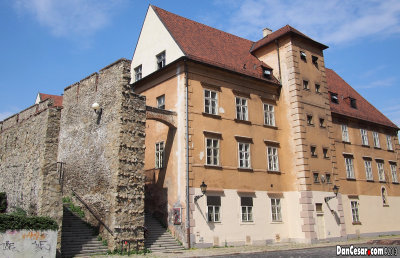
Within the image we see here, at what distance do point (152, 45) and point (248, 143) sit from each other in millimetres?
9094

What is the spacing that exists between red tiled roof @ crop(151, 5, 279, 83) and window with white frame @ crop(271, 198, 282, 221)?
25.9 feet

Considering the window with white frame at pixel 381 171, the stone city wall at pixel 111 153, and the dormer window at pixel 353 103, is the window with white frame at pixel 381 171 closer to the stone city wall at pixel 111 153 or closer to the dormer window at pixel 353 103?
the dormer window at pixel 353 103

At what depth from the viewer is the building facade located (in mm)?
20422

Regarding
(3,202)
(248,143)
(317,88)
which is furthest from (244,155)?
(3,202)

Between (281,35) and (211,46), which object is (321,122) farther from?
(211,46)

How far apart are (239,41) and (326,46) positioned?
6.42 metres

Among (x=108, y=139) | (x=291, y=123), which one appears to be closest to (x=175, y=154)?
(x=108, y=139)

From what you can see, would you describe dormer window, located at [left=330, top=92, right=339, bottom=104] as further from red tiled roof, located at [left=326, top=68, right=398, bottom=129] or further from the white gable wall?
the white gable wall

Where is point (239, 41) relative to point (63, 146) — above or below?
above

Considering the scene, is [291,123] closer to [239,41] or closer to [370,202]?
[239,41]

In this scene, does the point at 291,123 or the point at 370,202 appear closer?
the point at 291,123

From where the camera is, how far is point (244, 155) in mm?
22516

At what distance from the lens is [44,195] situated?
50.0 ft

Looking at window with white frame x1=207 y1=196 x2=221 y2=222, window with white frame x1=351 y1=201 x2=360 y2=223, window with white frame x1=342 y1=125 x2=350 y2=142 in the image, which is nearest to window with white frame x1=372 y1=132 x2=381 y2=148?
window with white frame x1=342 y1=125 x2=350 y2=142
